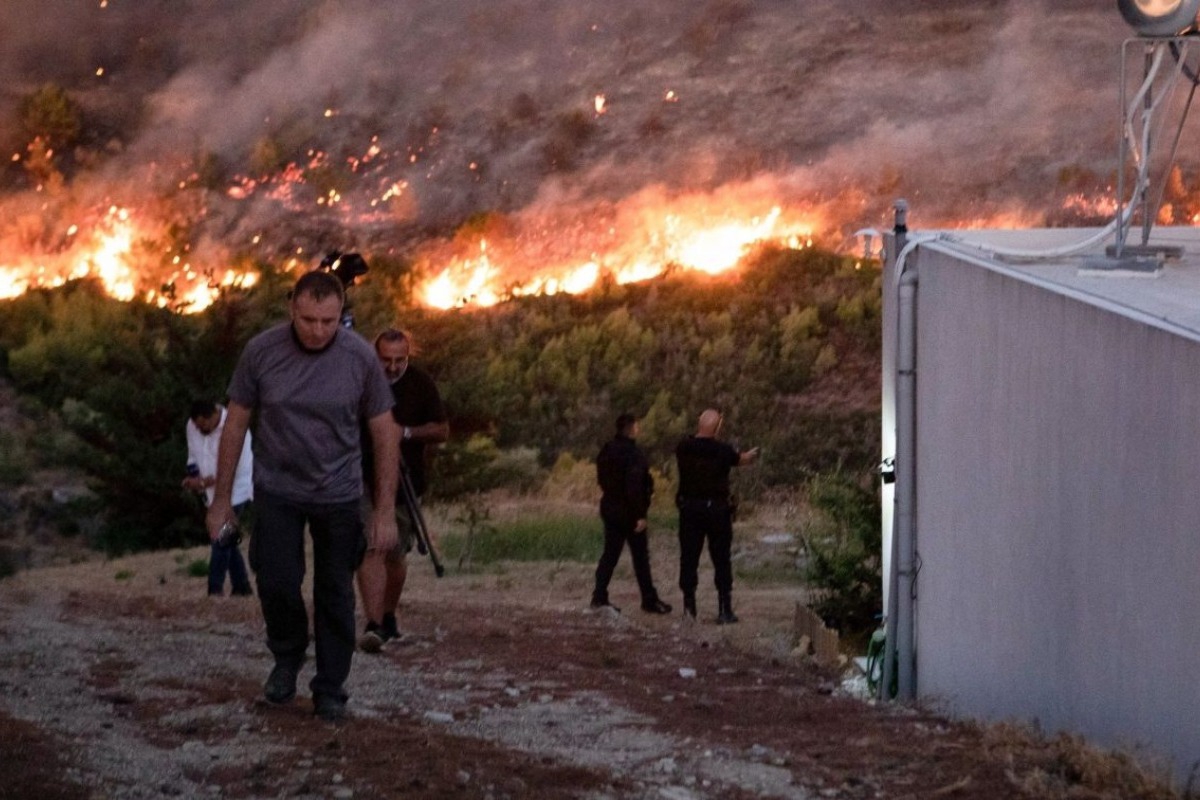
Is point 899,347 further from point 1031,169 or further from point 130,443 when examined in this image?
point 1031,169

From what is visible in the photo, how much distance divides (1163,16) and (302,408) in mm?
4264

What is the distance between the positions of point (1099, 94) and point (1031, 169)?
8.11ft

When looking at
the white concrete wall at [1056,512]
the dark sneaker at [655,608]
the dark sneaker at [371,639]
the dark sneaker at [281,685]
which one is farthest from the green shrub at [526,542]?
the dark sneaker at [281,685]

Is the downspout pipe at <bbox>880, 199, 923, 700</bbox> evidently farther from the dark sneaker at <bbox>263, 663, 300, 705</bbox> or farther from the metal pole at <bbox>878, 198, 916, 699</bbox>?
the dark sneaker at <bbox>263, 663, 300, 705</bbox>

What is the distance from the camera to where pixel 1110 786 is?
548 centimetres

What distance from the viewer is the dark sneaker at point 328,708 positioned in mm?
6508

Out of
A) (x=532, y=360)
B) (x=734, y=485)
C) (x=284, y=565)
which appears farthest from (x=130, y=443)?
(x=284, y=565)

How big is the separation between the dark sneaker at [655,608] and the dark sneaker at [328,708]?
7.83 m

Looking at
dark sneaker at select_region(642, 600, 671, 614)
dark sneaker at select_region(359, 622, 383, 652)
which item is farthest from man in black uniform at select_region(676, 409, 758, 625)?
dark sneaker at select_region(359, 622, 383, 652)

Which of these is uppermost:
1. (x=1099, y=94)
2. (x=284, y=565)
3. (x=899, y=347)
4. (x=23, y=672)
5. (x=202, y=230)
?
(x=1099, y=94)

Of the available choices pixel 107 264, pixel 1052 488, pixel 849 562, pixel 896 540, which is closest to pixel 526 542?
pixel 849 562

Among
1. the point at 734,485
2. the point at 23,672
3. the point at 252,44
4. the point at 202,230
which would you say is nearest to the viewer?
the point at 23,672

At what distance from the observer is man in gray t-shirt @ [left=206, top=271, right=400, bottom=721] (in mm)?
6336

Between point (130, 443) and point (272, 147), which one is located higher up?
point (272, 147)
